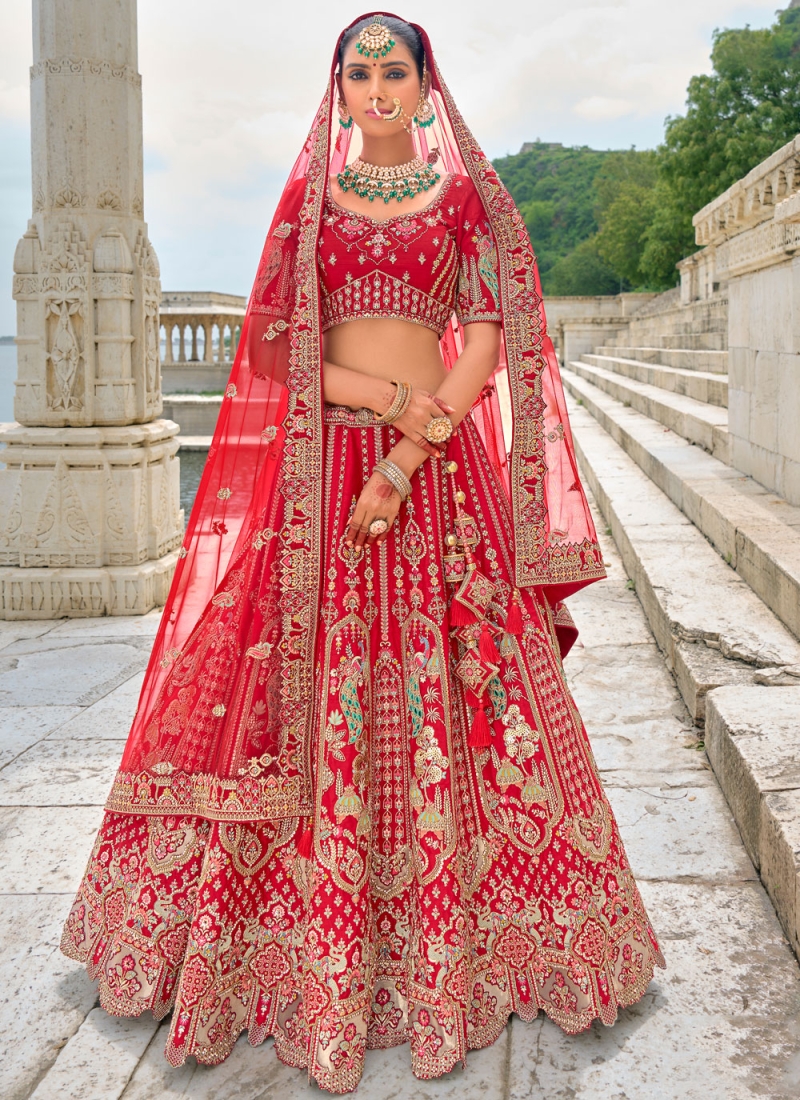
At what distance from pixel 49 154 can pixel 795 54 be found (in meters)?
32.7

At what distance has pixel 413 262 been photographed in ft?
Answer: 6.51

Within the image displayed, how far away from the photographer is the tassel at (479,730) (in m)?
1.91

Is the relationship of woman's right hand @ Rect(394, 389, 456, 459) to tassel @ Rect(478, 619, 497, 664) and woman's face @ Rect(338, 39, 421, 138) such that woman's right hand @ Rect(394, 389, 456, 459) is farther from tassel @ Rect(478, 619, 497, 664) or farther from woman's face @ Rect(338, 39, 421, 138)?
woman's face @ Rect(338, 39, 421, 138)

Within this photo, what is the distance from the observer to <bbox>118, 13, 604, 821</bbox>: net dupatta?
1.98m

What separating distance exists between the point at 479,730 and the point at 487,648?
0.15m

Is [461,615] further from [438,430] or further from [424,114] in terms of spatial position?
[424,114]

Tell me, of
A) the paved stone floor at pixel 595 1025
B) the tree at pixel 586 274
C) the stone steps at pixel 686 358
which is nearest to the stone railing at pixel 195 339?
the stone steps at pixel 686 358

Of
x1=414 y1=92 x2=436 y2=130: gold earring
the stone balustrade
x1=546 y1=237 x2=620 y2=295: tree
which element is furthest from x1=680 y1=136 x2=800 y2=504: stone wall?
x1=546 y1=237 x2=620 y2=295: tree

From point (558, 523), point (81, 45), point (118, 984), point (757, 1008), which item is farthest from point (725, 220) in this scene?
point (118, 984)

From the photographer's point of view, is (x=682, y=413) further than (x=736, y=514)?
Yes

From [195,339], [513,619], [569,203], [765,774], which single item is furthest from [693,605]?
[569,203]

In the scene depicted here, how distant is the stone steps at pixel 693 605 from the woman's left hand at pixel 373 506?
1.72 m

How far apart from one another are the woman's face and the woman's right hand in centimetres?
54

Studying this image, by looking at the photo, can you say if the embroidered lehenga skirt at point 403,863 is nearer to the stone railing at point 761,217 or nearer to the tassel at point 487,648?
the tassel at point 487,648
